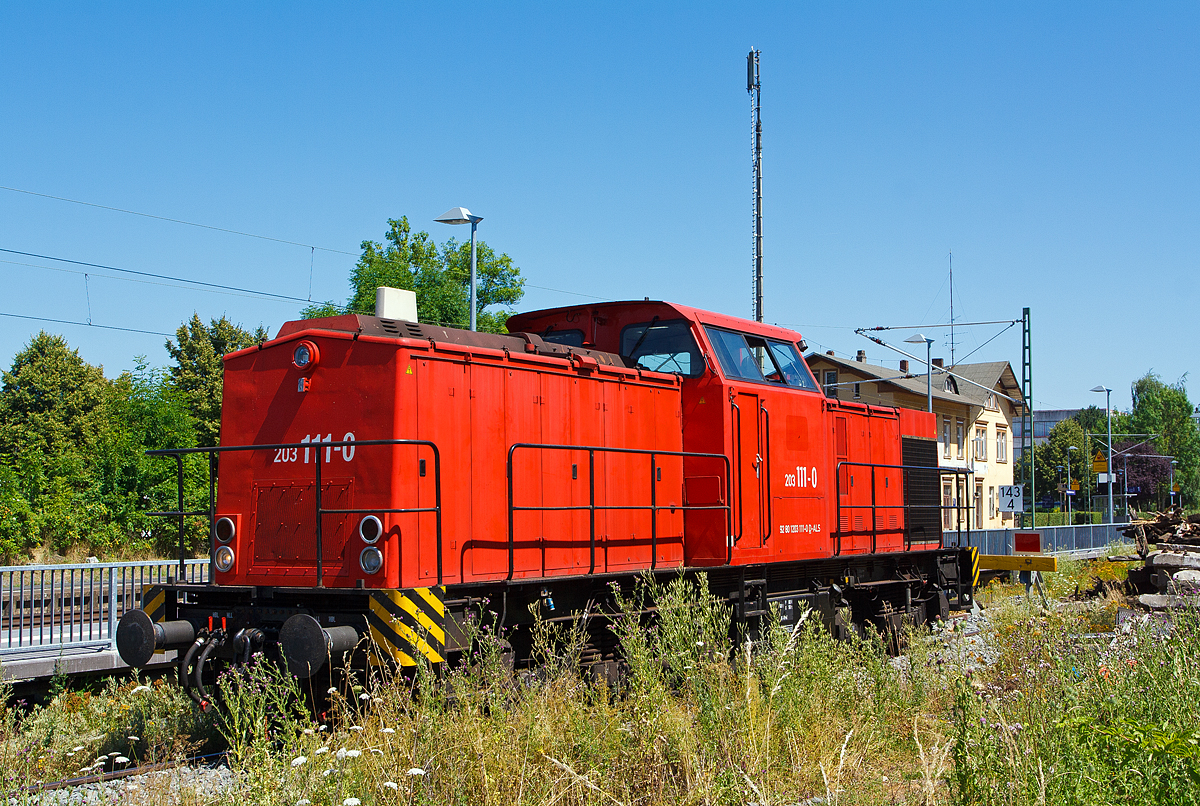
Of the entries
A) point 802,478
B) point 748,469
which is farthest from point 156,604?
point 802,478

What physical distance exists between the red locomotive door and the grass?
200cm

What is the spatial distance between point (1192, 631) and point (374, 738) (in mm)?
5989

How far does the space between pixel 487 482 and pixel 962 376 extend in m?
52.5

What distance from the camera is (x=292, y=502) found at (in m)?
7.43

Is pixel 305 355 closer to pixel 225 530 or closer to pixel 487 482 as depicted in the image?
pixel 225 530

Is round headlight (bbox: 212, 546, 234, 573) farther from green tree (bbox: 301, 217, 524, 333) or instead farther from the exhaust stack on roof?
green tree (bbox: 301, 217, 524, 333)

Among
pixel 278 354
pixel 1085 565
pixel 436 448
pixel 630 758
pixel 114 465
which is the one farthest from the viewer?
pixel 114 465

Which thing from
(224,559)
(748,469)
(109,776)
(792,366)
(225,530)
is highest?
(792,366)

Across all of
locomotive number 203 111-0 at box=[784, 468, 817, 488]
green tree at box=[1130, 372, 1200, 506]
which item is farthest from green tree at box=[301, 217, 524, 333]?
green tree at box=[1130, 372, 1200, 506]

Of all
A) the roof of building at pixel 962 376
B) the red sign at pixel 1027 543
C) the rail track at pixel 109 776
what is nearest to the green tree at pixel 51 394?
the roof of building at pixel 962 376

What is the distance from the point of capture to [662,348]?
30.9 ft

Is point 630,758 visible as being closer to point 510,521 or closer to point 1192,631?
point 510,521

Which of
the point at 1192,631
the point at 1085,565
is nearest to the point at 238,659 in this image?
the point at 1192,631

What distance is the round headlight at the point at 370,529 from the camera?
22.3 feet
